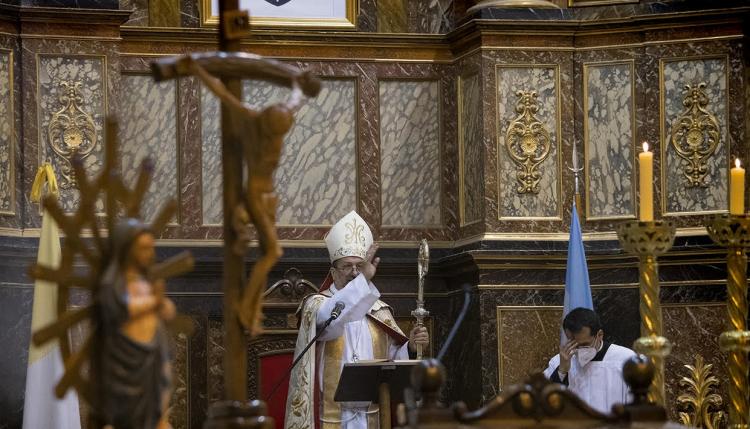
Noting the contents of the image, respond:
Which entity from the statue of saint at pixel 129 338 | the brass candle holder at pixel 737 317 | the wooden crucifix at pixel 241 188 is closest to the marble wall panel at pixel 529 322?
the brass candle holder at pixel 737 317

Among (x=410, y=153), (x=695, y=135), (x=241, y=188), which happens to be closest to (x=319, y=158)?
(x=410, y=153)

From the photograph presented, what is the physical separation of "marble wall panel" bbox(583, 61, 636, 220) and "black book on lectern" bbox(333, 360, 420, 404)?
2.25 meters

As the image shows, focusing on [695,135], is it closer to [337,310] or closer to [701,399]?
[701,399]

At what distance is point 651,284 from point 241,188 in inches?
72.9

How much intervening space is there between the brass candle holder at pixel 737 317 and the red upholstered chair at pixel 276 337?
5.38 m

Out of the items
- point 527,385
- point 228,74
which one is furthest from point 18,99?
point 527,385

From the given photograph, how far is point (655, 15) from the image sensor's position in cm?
1180

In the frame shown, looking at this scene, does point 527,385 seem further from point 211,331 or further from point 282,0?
point 282,0

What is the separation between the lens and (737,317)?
710 cm

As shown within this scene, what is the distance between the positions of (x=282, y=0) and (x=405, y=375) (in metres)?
3.42

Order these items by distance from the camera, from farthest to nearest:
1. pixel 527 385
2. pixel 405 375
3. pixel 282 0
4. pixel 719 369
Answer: pixel 282 0
pixel 719 369
pixel 405 375
pixel 527 385

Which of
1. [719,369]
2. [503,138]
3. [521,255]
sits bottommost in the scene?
[719,369]

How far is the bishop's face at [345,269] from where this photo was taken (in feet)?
38.0

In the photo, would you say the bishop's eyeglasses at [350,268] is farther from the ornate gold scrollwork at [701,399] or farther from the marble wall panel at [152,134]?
the ornate gold scrollwork at [701,399]
